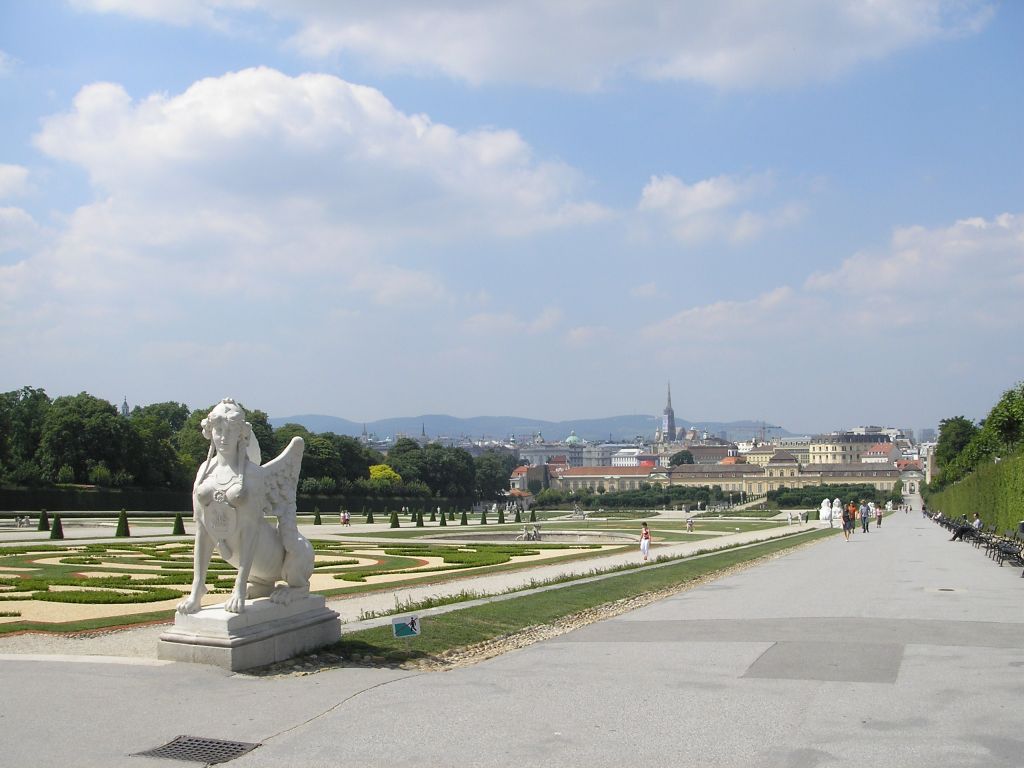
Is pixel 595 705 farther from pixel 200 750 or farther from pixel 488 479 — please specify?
pixel 488 479

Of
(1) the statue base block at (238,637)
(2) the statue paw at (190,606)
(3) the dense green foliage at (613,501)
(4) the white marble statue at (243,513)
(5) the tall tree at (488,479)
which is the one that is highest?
(4) the white marble statue at (243,513)

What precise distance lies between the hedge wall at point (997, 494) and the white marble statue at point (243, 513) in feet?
94.9

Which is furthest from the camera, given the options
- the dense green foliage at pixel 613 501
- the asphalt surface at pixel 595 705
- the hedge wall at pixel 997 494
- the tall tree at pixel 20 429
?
the dense green foliage at pixel 613 501

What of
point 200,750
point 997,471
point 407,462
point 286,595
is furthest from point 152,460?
point 200,750

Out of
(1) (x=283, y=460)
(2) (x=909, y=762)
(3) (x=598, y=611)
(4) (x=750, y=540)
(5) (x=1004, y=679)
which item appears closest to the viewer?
(2) (x=909, y=762)

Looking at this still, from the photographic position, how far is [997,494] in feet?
130

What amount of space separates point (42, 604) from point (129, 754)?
945 centimetres

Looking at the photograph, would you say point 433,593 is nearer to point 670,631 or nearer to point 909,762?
point 670,631

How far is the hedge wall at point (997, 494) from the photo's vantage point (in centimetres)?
3303

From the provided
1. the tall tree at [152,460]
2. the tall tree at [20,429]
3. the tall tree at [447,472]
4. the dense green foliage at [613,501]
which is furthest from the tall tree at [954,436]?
the tall tree at [20,429]

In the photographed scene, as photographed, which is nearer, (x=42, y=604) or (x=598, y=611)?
(x=42, y=604)

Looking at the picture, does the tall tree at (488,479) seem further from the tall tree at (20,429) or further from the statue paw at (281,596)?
the statue paw at (281,596)

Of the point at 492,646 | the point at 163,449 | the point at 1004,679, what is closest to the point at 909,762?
the point at 1004,679

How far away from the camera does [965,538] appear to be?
37594 millimetres
